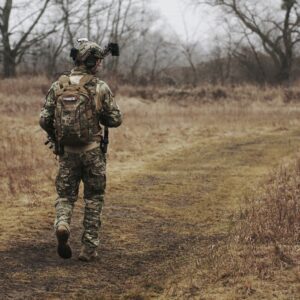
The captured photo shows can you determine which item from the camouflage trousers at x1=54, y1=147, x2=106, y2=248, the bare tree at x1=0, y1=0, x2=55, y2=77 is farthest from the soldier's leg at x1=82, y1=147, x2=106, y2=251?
the bare tree at x1=0, y1=0, x2=55, y2=77

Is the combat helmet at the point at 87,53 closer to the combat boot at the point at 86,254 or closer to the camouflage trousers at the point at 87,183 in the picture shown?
the camouflage trousers at the point at 87,183

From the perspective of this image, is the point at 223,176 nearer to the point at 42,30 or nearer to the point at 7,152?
the point at 7,152

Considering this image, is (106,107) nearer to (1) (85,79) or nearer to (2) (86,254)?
(1) (85,79)

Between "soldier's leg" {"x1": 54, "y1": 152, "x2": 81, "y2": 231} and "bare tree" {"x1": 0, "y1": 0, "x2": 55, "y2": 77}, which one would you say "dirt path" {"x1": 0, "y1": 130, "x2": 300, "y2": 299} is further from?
"bare tree" {"x1": 0, "y1": 0, "x2": 55, "y2": 77}

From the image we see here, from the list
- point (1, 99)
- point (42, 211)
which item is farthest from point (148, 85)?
point (42, 211)

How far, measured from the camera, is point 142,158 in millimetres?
12453

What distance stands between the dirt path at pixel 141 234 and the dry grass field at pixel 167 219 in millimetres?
12

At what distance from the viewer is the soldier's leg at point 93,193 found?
5180 mm

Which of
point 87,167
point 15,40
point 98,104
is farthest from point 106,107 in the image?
point 15,40

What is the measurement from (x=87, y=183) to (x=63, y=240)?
1.96 ft

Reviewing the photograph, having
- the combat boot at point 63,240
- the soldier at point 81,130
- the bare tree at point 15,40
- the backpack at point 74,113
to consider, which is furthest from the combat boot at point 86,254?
the bare tree at point 15,40

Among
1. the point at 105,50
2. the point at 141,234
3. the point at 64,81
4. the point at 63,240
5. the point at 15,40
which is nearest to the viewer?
the point at 63,240

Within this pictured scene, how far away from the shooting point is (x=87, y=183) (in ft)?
17.2

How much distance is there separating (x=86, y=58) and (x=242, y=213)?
2.75m
